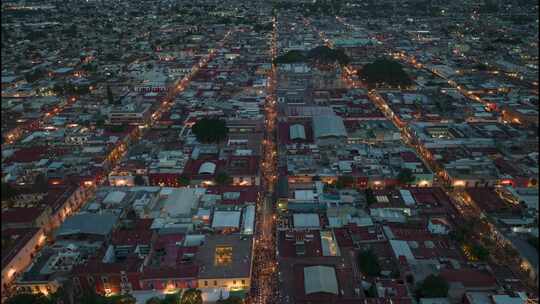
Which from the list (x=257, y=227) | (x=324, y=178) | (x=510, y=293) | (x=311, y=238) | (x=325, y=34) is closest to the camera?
(x=510, y=293)

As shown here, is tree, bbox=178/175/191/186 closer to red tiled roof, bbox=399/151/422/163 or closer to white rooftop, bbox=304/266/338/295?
white rooftop, bbox=304/266/338/295

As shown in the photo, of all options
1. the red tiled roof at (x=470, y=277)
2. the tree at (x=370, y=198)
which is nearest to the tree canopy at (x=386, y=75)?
the tree at (x=370, y=198)

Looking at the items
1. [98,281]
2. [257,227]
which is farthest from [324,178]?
[98,281]

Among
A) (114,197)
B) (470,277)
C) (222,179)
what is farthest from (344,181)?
(114,197)

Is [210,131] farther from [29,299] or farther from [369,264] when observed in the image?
[29,299]

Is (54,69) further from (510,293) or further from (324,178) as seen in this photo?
(510,293)

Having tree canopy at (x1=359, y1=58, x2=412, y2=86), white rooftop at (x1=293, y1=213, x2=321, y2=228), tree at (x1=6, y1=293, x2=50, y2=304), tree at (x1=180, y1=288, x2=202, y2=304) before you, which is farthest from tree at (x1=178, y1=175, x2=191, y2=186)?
tree canopy at (x1=359, y1=58, x2=412, y2=86)
